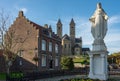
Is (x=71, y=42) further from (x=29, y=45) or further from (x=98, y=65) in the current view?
(x=98, y=65)

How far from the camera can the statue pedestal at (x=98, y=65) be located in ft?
71.1

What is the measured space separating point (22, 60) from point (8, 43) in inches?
448

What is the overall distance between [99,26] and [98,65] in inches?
132

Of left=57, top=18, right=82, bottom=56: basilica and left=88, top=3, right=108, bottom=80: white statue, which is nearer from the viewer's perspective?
left=88, top=3, right=108, bottom=80: white statue

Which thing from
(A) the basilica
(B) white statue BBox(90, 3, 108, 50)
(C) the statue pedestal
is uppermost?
(A) the basilica

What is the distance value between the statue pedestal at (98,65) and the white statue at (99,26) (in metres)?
0.73

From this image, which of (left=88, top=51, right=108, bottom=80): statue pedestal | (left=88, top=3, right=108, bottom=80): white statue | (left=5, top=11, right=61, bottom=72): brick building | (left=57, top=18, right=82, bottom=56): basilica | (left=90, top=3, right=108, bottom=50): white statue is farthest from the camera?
(left=57, top=18, right=82, bottom=56): basilica

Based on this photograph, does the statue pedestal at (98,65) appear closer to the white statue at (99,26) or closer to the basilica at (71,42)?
the white statue at (99,26)

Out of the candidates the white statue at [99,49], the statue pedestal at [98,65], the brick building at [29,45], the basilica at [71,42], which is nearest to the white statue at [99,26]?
the white statue at [99,49]

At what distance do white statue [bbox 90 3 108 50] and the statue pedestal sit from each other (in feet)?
2.39

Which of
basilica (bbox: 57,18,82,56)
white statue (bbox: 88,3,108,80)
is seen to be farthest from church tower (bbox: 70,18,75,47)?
white statue (bbox: 88,3,108,80)

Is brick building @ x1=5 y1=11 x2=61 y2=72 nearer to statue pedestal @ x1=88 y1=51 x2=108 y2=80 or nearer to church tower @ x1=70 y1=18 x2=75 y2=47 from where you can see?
statue pedestal @ x1=88 y1=51 x2=108 y2=80

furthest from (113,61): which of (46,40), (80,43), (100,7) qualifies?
(100,7)

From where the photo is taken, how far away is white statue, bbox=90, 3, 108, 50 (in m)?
22.3
